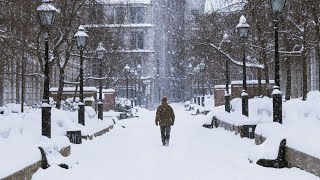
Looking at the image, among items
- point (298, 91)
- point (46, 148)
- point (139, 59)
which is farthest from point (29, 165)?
point (139, 59)

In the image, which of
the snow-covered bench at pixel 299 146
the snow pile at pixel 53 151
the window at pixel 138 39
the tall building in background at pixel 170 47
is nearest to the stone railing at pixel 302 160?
the snow-covered bench at pixel 299 146

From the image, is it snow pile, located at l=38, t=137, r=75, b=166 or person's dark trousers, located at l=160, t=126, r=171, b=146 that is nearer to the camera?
snow pile, located at l=38, t=137, r=75, b=166

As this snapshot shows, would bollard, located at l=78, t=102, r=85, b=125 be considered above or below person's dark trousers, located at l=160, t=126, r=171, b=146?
above

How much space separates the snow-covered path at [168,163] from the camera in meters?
11.4

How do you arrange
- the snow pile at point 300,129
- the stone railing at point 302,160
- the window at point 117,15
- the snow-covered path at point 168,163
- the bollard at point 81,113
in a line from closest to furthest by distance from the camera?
the stone railing at point 302,160
the snow pile at point 300,129
the snow-covered path at point 168,163
the bollard at point 81,113
the window at point 117,15

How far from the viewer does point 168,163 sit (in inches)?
552

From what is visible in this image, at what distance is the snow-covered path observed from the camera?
1141 centimetres

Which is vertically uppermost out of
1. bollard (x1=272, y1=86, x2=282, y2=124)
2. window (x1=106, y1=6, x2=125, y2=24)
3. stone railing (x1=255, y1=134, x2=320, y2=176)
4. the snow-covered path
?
window (x1=106, y1=6, x2=125, y2=24)

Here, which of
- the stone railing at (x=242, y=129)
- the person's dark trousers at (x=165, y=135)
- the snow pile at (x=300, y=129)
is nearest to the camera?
the snow pile at (x=300, y=129)

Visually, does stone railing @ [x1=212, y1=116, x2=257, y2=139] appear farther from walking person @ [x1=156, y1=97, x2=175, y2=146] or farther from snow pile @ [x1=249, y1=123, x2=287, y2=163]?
snow pile @ [x1=249, y1=123, x2=287, y2=163]

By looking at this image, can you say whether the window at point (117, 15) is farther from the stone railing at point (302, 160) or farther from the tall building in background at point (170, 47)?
the tall building in background at point (170, 47)

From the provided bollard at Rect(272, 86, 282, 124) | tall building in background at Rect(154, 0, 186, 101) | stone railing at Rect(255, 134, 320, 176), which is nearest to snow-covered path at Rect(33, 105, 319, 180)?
stone railing at Rect(255, 134, 320, 176)

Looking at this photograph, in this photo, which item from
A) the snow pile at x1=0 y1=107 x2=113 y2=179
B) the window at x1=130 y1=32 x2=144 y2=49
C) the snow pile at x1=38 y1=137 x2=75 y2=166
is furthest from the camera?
the window at x1=130 y1=32 x2=144 y2=49

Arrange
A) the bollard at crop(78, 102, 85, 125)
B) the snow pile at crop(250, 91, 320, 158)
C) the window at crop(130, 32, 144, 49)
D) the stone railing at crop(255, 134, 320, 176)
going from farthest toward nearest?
the window at crop(130, 32, 144, 49), the bollard at crop(78, 102, 85, 125), the snow pile at crop(250, 91, 320, 158), the stone railing at crop(255, 134, 320, 176)
